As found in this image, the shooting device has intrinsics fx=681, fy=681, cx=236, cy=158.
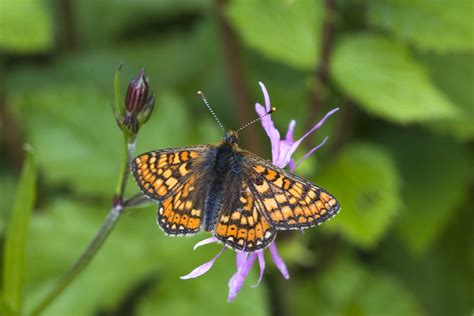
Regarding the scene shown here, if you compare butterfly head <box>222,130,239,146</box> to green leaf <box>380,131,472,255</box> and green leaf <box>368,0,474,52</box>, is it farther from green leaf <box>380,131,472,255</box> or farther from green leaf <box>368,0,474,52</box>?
green leaf <box>380,131,472,255</box>

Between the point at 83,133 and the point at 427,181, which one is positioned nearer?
the point at 83,133

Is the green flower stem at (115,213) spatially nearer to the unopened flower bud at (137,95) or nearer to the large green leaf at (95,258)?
the unopened flower bud at (137,95)

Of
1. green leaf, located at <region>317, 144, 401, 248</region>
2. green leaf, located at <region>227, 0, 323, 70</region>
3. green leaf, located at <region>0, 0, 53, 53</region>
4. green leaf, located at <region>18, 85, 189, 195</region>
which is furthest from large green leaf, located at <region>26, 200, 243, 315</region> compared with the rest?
green leaf, located at <region>227, 0, 323, 70</region>

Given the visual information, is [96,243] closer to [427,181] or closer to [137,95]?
[137,95]

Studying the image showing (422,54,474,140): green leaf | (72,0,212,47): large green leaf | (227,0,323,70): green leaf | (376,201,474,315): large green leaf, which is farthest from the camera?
(72,0,212,47): large green leaf

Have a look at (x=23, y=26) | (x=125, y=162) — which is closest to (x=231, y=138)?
(x=125, y=162)

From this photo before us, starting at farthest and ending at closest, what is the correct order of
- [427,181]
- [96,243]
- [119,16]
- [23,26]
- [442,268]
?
[119,16], [442,268], [427,181], [23,26], [96,243]

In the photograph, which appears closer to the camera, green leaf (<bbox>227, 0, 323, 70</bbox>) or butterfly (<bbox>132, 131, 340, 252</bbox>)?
butterfly (<bbox>132, 131, 340, 252</bbox>)

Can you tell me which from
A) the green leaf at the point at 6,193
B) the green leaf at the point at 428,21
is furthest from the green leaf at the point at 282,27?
the green leaf at the point at 6,193
